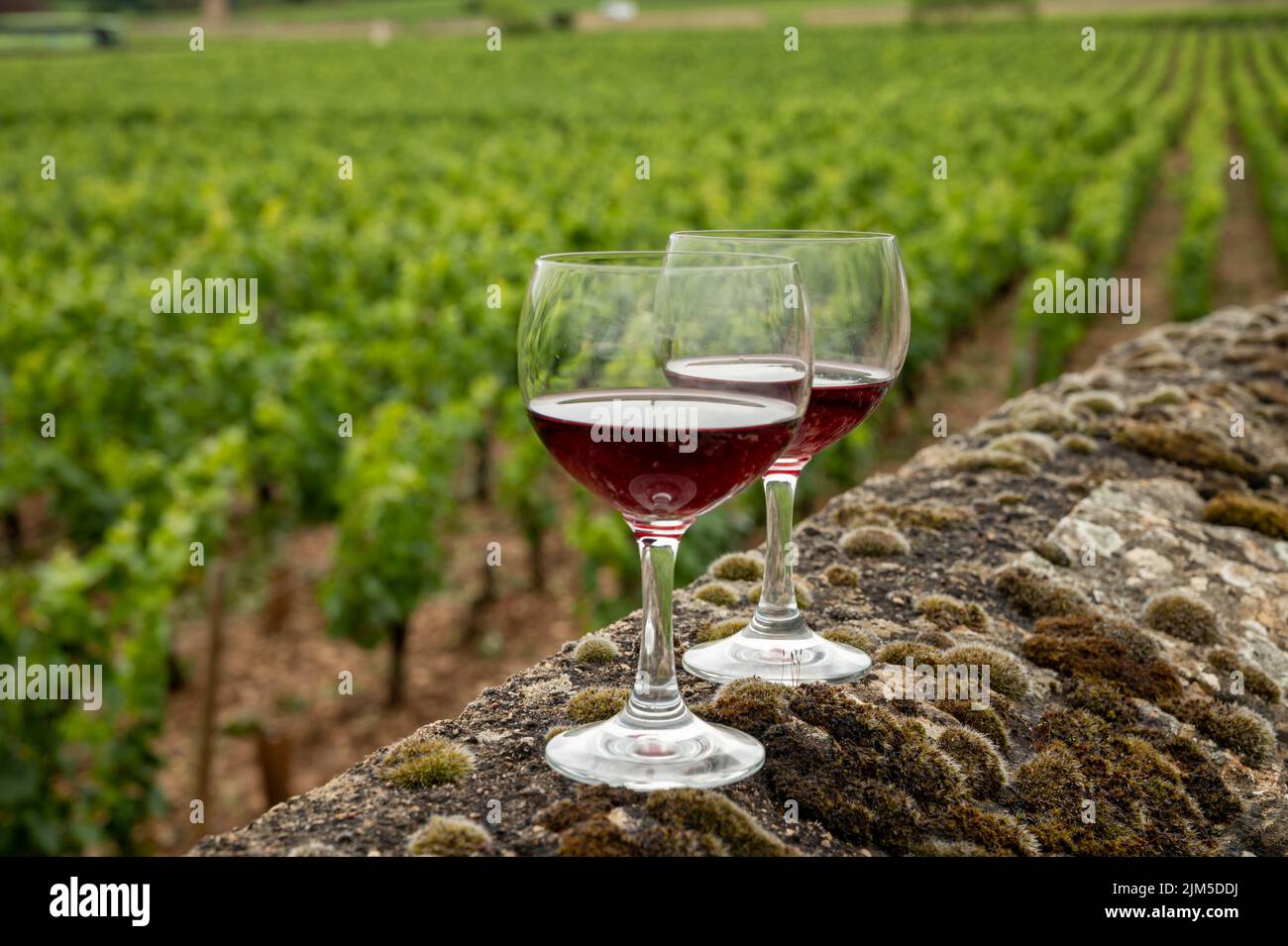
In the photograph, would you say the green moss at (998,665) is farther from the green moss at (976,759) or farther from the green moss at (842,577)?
the green moss at (842,577)

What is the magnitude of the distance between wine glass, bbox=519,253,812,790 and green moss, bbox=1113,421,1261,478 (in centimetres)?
158

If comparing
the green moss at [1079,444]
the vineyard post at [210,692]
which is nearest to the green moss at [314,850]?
the green moss at [1079,444]

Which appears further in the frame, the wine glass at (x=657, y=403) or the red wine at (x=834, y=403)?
the red wine at (x=834, y=403)

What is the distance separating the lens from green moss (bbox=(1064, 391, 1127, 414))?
10.4ft

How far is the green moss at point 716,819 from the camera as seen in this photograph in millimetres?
1420

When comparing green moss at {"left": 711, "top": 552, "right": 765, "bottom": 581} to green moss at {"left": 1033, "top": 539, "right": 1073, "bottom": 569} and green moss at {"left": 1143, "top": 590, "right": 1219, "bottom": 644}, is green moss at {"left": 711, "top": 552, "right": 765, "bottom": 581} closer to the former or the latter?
green moss at {"left": 1033, "top": 539, "right": 1073, "bottom": 569}

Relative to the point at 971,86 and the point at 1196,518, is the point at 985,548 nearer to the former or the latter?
the point at 1196,518

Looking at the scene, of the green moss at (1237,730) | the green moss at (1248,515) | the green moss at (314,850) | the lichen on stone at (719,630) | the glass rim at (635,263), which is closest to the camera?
the green moss at (314,850)

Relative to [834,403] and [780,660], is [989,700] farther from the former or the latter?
[834,403]

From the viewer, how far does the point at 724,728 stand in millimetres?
1670

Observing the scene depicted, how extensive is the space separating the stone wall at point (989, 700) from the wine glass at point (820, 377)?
0.27 ft

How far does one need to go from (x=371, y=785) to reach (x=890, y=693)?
2.44ft

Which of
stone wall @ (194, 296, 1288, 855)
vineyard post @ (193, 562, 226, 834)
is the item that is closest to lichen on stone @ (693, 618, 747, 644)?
stone wall @ (194, 296, 1288, 855)

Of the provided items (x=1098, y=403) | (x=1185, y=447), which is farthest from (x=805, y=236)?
(x=1098, y=403)
